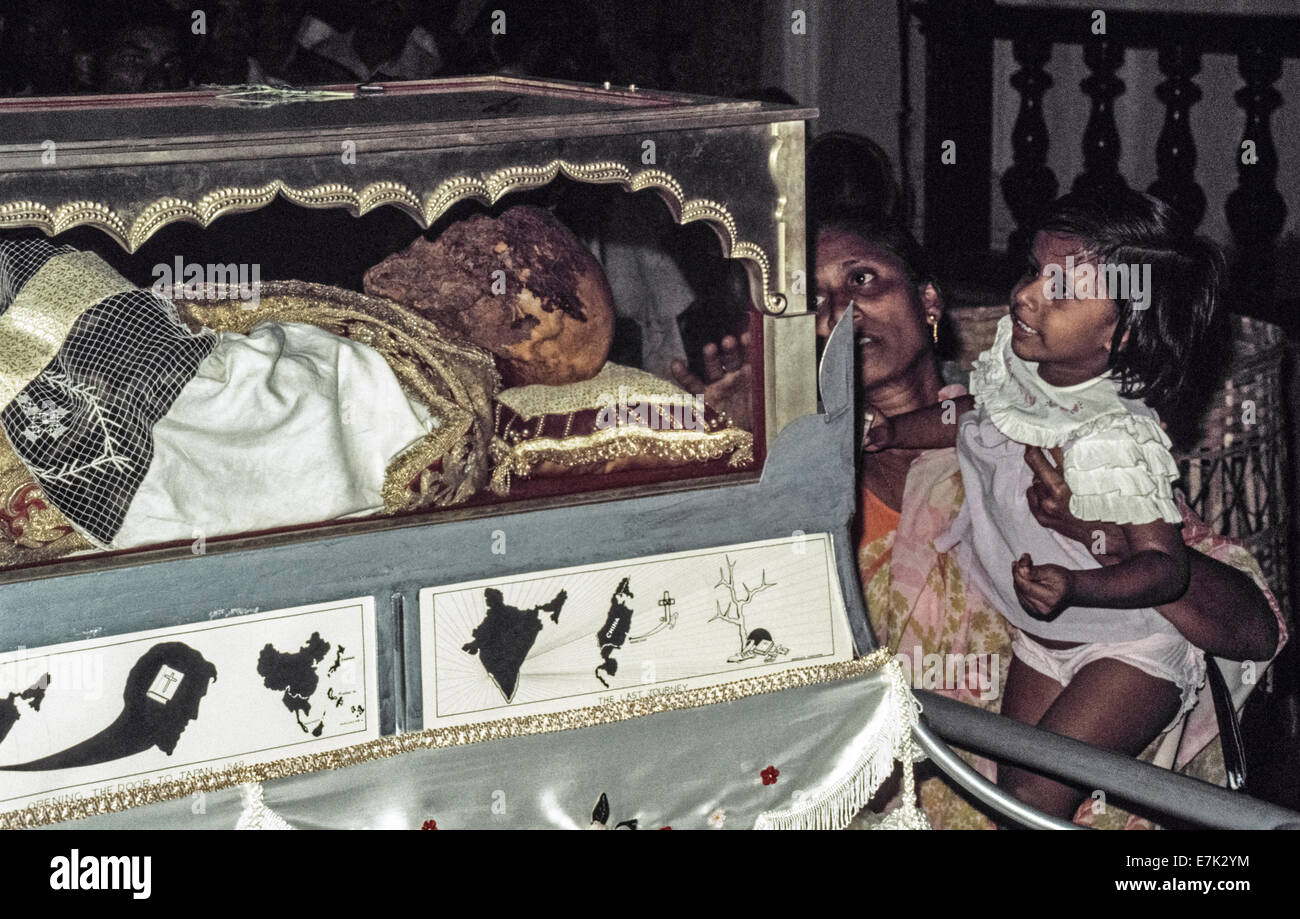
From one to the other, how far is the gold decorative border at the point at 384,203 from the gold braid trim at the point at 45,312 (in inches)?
3.0

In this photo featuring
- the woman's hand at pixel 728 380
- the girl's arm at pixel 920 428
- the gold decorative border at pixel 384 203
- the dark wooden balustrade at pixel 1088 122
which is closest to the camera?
the gold decorative border at pixel 384 203

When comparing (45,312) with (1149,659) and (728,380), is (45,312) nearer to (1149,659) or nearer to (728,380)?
(728,380)

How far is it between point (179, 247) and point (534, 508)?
51.9 inches

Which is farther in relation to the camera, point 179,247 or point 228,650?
point 179,247

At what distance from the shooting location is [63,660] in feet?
7.98

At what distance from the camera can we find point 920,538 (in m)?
3.78

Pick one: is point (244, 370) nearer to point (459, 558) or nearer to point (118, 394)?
point (118, 394)

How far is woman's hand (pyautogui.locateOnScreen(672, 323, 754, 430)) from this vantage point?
2.99 metres

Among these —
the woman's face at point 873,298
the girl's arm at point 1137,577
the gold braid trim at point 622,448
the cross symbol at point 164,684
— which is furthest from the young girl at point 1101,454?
the cross symbol at point 164,684

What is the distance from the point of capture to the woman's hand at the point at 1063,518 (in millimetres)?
3502

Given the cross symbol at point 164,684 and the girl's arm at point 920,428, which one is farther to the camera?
the girl's arm at point 920,428

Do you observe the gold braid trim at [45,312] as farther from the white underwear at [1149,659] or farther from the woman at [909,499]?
the white underwear at [1149,659]

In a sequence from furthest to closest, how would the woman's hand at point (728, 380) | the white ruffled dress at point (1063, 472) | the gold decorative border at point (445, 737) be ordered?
the white ruffled dress at point (1063, 472) → the woman's hand at point (728, 380) → the gold decorative border at point (445, 737)
